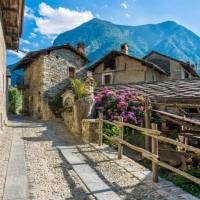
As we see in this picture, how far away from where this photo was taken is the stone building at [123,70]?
22.5 meters

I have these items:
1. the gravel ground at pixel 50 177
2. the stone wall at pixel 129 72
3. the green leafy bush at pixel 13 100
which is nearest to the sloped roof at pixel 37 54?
the stone wall at pixel 129 72

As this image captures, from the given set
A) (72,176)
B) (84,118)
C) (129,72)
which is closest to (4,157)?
(72,176)

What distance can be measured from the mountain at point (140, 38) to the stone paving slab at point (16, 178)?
100723 mm

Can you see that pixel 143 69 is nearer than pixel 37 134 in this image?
No

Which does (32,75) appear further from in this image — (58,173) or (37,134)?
(58,173)

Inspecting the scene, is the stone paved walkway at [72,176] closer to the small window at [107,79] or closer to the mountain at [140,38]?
the small window at [107,79]

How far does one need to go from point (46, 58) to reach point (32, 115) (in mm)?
→ 5445

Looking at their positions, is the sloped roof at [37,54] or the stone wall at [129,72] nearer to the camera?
the sloped roof at [37,54]

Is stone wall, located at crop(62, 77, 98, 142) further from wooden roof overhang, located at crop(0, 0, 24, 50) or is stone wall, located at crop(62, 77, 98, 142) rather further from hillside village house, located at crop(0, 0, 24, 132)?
wooden roof overhang, located at crop(0, 0, 24, 50)

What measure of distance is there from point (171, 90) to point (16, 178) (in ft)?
27.1

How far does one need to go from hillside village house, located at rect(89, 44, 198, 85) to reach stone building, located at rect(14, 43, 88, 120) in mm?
2599

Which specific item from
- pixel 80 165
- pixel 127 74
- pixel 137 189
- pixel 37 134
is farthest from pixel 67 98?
pixel 137 189

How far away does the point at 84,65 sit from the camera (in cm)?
2281

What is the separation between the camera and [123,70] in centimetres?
2344
